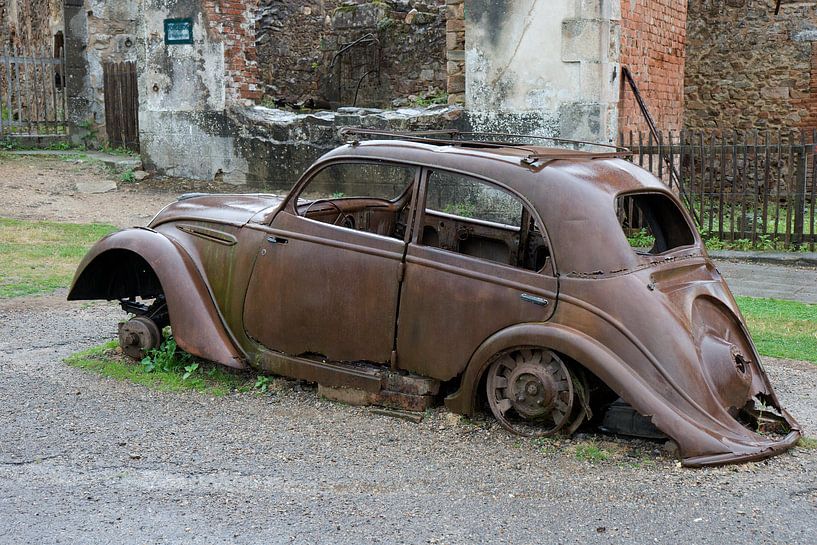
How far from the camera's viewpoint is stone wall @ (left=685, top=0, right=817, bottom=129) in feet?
54.0

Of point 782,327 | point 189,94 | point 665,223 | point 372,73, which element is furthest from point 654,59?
point 372,73

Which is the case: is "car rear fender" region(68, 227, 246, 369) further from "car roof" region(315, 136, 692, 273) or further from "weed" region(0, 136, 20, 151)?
"weed" region(0, 136, 20, 151)

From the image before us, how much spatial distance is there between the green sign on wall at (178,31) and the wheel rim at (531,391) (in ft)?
36.9

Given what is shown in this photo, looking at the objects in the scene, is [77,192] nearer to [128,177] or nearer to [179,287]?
[128,177]

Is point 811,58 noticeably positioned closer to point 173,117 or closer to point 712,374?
point 173,117

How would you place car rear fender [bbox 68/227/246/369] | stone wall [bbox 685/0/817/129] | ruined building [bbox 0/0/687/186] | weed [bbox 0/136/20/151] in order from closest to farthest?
car rear fender [bbox 68/227/246/369], ruined building [bbox 0/0/687/186], stone wall [bbox 685/0/817/129], weed [bbox 0/136/20/151]

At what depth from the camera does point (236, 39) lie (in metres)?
14.7

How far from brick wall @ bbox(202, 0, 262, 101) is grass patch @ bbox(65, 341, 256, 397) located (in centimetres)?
906

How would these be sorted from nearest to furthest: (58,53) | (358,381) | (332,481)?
(332,481)
(358,381)
(58,53)

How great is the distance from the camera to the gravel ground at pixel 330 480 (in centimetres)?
380

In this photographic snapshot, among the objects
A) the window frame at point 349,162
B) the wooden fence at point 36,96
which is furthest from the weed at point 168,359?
the wooden fence at point 36,96

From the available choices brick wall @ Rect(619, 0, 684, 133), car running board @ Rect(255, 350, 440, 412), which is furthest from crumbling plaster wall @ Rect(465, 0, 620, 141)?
car running board @ Rect(255, 350, 440, 412)

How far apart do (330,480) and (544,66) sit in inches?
339

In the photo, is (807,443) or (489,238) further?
(489,238)
